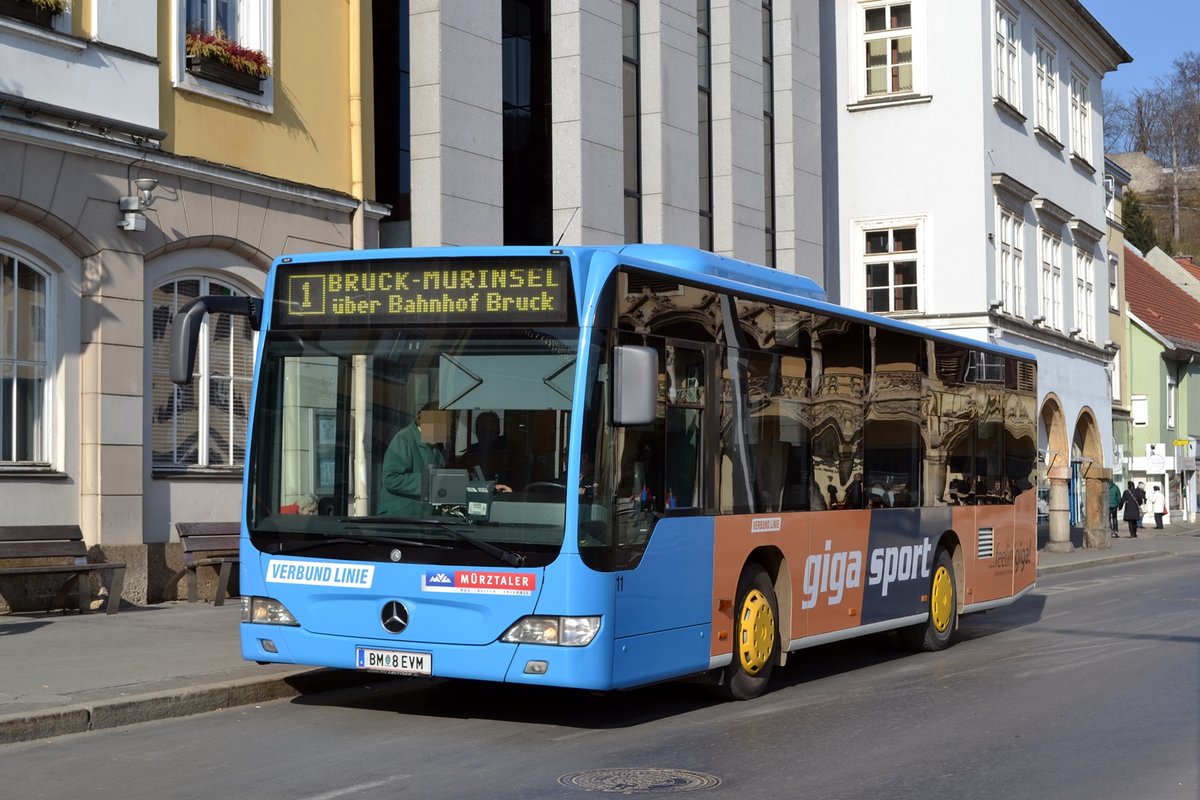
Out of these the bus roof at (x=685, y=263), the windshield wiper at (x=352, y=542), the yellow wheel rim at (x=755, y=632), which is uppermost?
the bus roof at (x=685, y=263)

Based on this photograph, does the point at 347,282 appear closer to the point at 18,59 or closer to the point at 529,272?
the point at 529,272

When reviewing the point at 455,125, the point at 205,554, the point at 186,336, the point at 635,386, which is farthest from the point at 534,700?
the point at 455,125

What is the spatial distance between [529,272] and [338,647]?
98.8 inches

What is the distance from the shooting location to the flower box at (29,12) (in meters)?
15.2

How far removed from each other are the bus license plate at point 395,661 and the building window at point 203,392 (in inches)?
309

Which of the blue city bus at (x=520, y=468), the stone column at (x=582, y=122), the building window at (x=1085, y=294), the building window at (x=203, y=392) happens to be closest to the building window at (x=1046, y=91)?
the building window at (x=1085, y=294)

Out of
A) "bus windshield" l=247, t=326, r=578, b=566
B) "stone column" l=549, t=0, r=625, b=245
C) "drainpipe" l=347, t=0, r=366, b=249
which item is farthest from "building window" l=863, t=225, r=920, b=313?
"bus windshield" l=247, t=326, r=578, b=566

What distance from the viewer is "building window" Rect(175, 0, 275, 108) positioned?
56.6ft

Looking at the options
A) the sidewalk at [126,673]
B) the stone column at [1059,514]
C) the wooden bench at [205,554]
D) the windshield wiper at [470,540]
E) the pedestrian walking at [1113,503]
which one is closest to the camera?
the windshield wiper at [470,540]

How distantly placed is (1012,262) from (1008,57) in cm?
464

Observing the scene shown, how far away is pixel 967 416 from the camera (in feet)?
51.0

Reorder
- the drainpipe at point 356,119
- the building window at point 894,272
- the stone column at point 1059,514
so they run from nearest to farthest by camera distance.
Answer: the drainpipe at point 356,119, the building window at point 894,272, the stone column at point 1059,514

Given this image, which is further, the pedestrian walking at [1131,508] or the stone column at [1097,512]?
the pedestrian walking at [1131,508]

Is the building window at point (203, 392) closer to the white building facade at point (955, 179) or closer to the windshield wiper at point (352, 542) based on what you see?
the windshield wiper at point (352, 542)
